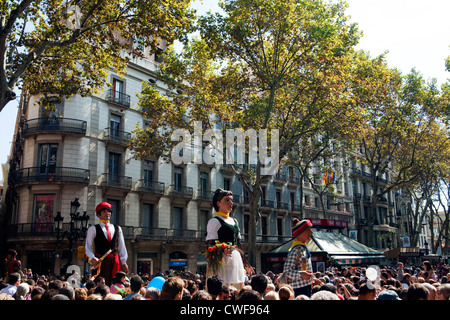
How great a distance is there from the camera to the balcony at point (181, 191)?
1206 inches

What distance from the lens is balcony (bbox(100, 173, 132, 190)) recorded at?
85.8 feet

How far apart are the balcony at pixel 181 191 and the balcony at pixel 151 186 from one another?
3.71 ft

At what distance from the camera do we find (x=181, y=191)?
103ft

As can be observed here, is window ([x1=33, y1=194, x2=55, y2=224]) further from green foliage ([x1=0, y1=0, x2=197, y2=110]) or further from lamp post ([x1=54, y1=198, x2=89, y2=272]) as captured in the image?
green foliage ([x1=0, y1=0, x2=197, y2=110])

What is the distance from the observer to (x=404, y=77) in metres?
26.6

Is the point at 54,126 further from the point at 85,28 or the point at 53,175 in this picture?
the point at 85,28

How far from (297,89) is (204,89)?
14.9ft

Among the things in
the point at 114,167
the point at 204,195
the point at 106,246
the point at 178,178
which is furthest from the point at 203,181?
the point at 106,246

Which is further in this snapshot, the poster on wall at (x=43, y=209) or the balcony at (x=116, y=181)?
the balcony at (x=116, y=181)

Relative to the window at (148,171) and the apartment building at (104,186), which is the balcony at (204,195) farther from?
the window at (148,171)

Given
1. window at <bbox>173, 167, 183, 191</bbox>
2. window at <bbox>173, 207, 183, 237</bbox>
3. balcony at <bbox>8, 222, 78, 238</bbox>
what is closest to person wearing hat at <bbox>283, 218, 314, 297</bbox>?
balcony at <bbox>8, 222, 78, 238</bbox>

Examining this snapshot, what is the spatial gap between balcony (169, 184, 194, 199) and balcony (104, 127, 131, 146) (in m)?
5.45

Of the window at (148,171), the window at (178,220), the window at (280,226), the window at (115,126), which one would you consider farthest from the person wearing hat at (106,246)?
the window at (280,226)
